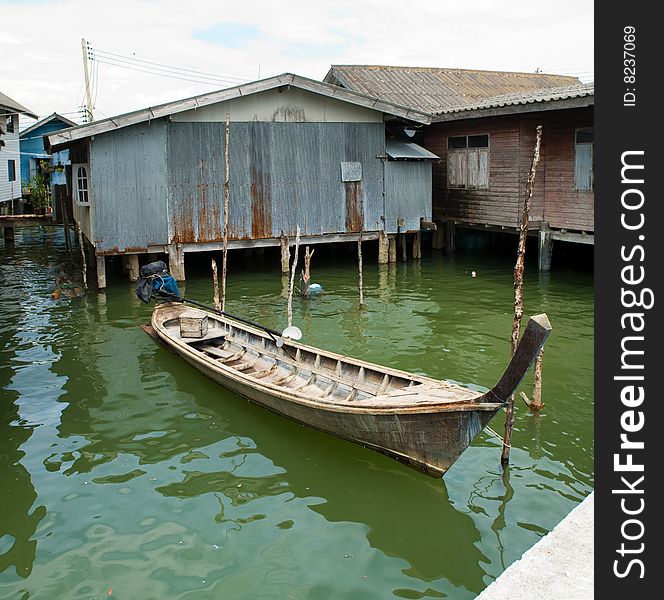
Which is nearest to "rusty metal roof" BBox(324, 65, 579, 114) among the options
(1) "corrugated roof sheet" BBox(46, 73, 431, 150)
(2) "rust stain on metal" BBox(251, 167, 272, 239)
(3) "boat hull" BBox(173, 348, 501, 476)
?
(1) "corrugated roof sheet" BBox(46, 73, 431, 150)

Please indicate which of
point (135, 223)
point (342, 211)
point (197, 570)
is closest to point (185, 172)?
point (135, 223)

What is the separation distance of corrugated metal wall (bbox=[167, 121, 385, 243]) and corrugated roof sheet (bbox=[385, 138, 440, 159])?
0.42m

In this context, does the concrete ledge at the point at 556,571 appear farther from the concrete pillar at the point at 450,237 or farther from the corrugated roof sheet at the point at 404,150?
the concrete pillar at the point at 450,237

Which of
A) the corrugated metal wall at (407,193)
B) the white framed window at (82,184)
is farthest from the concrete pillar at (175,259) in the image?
the corrugated metal wall at (407,193)

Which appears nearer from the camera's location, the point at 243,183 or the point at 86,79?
the point at 243,183

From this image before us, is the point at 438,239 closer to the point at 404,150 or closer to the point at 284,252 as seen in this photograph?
the point at 404,150

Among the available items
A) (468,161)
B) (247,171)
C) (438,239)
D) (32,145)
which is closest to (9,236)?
(247,171)

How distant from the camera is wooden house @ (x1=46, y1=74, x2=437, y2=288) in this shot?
16906 millimetres

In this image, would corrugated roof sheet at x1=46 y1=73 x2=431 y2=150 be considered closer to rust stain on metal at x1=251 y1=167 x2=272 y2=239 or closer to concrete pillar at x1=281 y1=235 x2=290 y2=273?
rust stain on metal at x1=251 y1=167 x2=272 y2=239

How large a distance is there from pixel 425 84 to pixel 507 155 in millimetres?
7442

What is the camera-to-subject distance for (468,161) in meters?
20.4

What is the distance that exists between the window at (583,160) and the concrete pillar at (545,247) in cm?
147

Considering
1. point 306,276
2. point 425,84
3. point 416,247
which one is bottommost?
point 306,276

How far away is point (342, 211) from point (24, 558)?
14405 mm
